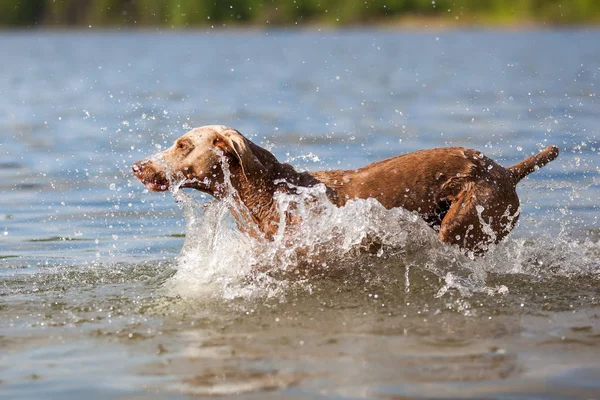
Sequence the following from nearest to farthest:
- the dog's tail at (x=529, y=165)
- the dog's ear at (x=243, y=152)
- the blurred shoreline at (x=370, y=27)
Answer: the dog's ear at (x=243, y=152) → the dog's tail at (x=529, y=165) → the blurred shoreline at (x=370, y=27)

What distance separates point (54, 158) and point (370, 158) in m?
5.15

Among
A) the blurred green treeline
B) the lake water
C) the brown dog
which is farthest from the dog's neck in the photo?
the blurred green treeline

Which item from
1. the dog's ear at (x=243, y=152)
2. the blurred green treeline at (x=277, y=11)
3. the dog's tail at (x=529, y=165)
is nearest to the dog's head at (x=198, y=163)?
the dog's ear at (x=243, y=152)

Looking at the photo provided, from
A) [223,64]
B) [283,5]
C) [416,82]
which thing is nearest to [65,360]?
[416,82]

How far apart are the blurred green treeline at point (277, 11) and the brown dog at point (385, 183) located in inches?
2731

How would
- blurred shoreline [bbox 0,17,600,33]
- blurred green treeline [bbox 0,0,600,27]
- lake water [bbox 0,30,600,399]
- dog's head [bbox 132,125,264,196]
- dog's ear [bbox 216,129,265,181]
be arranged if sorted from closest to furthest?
1. lake water [bbox 0,30,600,399]
2. dog's ear [bbox 216,129,265,181]
3. dog's head [bbox 132,125,264,196]
4. blurred shoreline [bbox 0,17,600,33]
5. blurred green treeline [bbox 0,0,600,27]

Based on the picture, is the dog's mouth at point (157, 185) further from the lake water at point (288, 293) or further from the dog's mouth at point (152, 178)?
the lake water at point (288, 293)

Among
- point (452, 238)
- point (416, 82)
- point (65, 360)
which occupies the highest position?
point (416, 82)

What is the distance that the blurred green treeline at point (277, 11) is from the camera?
79812 mm

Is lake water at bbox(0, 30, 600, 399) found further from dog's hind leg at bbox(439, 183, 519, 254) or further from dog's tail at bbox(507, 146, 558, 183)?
dog's tail at bbox(507, 146, 558, 183)

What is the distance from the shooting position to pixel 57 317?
6898 mm

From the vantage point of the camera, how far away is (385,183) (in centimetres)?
751

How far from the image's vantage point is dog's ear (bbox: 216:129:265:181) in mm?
7301

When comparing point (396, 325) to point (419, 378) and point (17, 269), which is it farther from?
point (17, 269)
